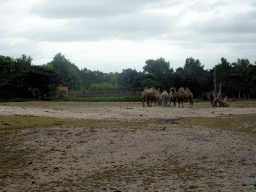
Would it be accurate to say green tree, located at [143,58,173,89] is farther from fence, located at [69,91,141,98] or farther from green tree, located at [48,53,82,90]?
green tree, located at [48,53,82,90]

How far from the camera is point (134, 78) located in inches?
1964

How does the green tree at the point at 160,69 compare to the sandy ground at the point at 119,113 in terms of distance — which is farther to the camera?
the green tree at the point at 160,69

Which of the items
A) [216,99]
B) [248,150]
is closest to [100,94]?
[216,99]

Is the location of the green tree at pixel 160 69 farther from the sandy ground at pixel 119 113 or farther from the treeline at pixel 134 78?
the sandy ground at pixel 119 113

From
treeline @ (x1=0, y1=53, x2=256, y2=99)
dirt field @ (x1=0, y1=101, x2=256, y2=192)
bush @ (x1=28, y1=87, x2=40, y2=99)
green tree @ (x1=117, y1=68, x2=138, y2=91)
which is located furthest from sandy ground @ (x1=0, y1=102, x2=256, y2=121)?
green tree @ (x1=117, y1=68, x2=138, y2=91)

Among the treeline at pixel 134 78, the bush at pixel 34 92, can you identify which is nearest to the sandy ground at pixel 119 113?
the treeline at pixel 134 78

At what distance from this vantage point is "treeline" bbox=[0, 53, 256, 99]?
3697cm

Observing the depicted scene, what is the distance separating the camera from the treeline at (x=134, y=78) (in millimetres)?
36969

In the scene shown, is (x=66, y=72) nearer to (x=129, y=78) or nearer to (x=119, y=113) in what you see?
(x=129, y=78)

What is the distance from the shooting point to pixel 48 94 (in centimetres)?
3950

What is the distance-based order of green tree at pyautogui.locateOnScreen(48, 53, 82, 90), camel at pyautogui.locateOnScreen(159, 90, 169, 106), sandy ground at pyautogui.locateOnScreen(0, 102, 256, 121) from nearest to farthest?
sandy ground at pyautogui.locateOnScreen(0, 102, 256, 121) → camel at pyautogui.locateOnScreen(159, 90, 169, 106) → green tree at pyautogui.locateOnScreen(48, 53, 82, 90)

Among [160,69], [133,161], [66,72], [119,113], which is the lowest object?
Answer: [133,161]

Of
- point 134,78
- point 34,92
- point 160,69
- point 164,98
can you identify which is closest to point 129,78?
point 134,78

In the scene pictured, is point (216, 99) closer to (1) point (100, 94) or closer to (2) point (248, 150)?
(2) point (248, 150)
